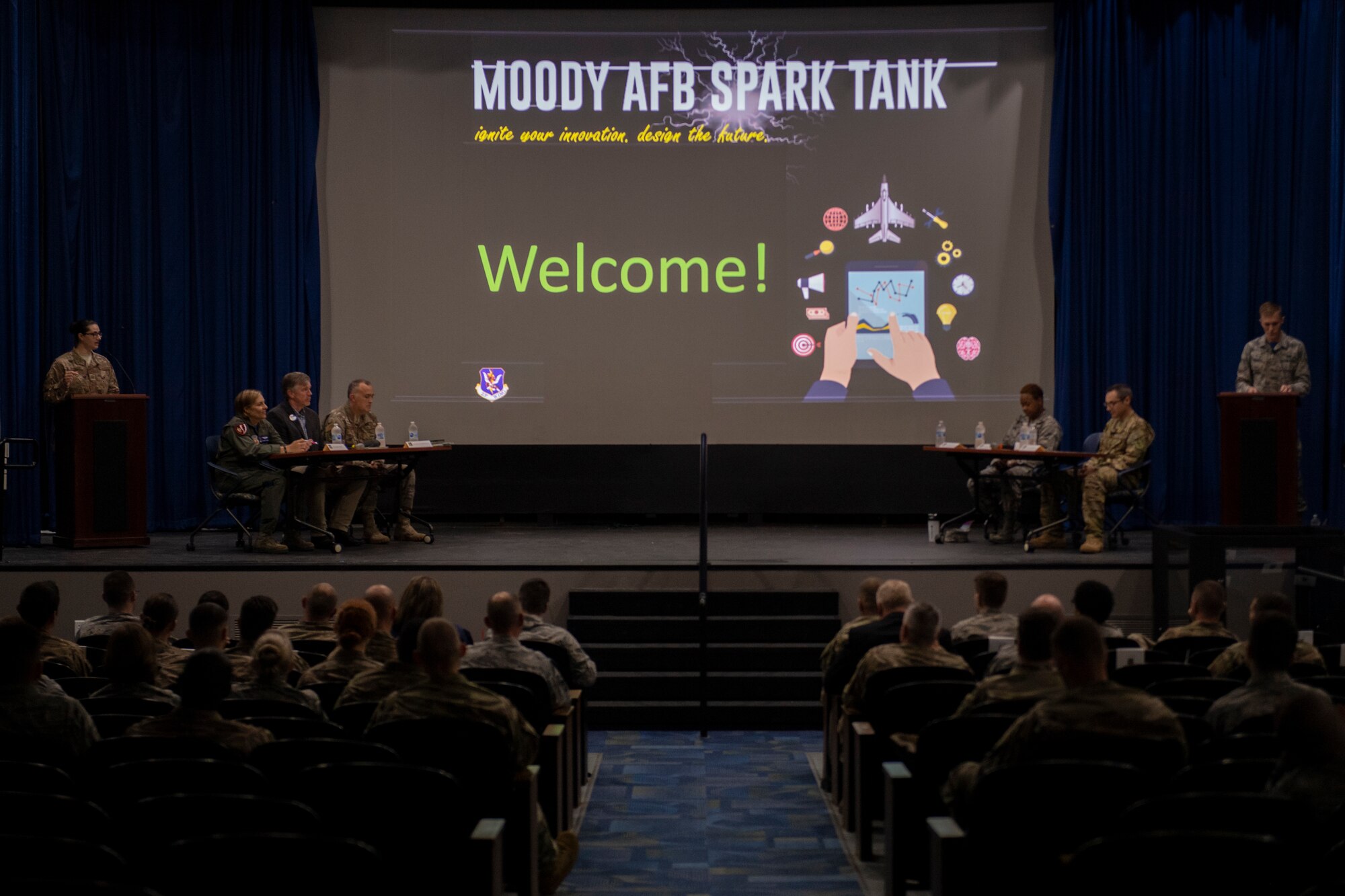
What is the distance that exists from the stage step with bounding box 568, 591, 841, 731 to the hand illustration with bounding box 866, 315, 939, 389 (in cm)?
325

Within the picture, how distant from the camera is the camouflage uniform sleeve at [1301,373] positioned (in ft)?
29.2

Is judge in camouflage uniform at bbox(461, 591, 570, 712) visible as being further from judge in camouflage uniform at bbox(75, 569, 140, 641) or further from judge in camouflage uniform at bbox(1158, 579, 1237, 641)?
judge in camouflage uniform at bbox(1158, 579, 1237, 641)

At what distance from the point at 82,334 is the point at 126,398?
63cm

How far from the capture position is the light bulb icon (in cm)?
1002

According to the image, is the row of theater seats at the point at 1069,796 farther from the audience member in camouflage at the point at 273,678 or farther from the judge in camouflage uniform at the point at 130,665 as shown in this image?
the judge in camouflage uniform at the point at 130,665

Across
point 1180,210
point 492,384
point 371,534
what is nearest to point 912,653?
point 371,534

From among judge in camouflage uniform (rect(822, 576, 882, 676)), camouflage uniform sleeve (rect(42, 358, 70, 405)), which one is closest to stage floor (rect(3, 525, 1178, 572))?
camouflage uniform sleeve (rect(42, 358, 70, 405))

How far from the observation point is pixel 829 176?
10.0 meters

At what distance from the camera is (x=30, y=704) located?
336 centimetres

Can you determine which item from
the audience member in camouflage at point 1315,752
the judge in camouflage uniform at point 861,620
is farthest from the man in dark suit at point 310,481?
the audience member in camouflage at point 1315,752

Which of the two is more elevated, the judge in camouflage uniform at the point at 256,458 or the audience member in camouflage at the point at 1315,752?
the judge in camouflage uniform at the point at 256,458

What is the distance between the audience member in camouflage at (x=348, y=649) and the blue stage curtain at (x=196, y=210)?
6059 millimetres

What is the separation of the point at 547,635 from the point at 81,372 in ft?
16.5

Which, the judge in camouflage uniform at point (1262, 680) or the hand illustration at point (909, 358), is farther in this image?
the hand illustration at point (909, 358)
